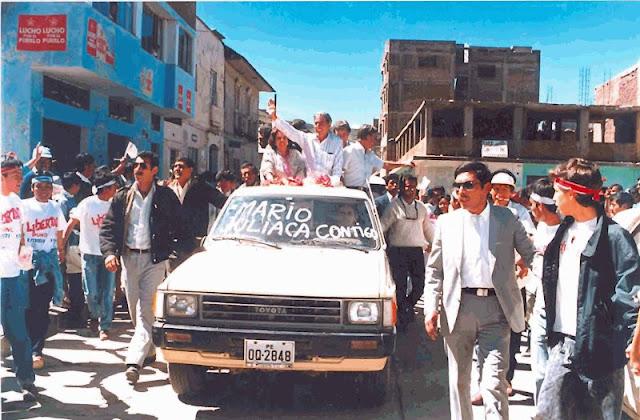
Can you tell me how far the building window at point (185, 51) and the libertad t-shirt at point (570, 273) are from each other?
1880 cm

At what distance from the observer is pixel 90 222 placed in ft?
23.1

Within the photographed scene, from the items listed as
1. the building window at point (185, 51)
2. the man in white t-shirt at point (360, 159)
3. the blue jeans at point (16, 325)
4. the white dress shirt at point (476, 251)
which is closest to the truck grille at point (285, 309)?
the white dress shirt at point (476, 251)

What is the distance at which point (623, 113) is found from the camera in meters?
29.1

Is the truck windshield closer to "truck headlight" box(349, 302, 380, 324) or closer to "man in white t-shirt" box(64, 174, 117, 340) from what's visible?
"truck headlight" box(349, 302, 380, 324)

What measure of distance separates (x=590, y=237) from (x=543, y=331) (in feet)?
3.61

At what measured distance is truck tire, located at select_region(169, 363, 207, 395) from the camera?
15.8 ft

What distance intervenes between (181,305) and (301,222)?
1404 mm

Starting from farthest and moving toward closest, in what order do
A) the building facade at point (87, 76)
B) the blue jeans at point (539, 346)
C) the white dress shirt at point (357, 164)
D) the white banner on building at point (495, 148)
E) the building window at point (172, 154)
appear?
the white banner on building at point (495, 148) → the building window at point (172, 154) → the building facade at point (87, 76) → the white dress shirt at point (357, 164) → the blue jeans at point (539, 346)

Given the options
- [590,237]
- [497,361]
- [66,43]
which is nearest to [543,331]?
[497,361]

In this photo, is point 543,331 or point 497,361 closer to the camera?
point 497,361

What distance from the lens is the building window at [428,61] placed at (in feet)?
145

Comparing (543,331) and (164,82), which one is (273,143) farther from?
(164,82)

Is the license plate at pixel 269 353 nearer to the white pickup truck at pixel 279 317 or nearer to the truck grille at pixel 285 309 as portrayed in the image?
the white pickup truck at pixel 279 317

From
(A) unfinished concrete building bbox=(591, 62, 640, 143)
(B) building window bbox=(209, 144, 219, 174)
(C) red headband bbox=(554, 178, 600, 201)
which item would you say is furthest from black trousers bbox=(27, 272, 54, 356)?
(A) unfinished concrete building bbox=(591, 62, 640, 143)
